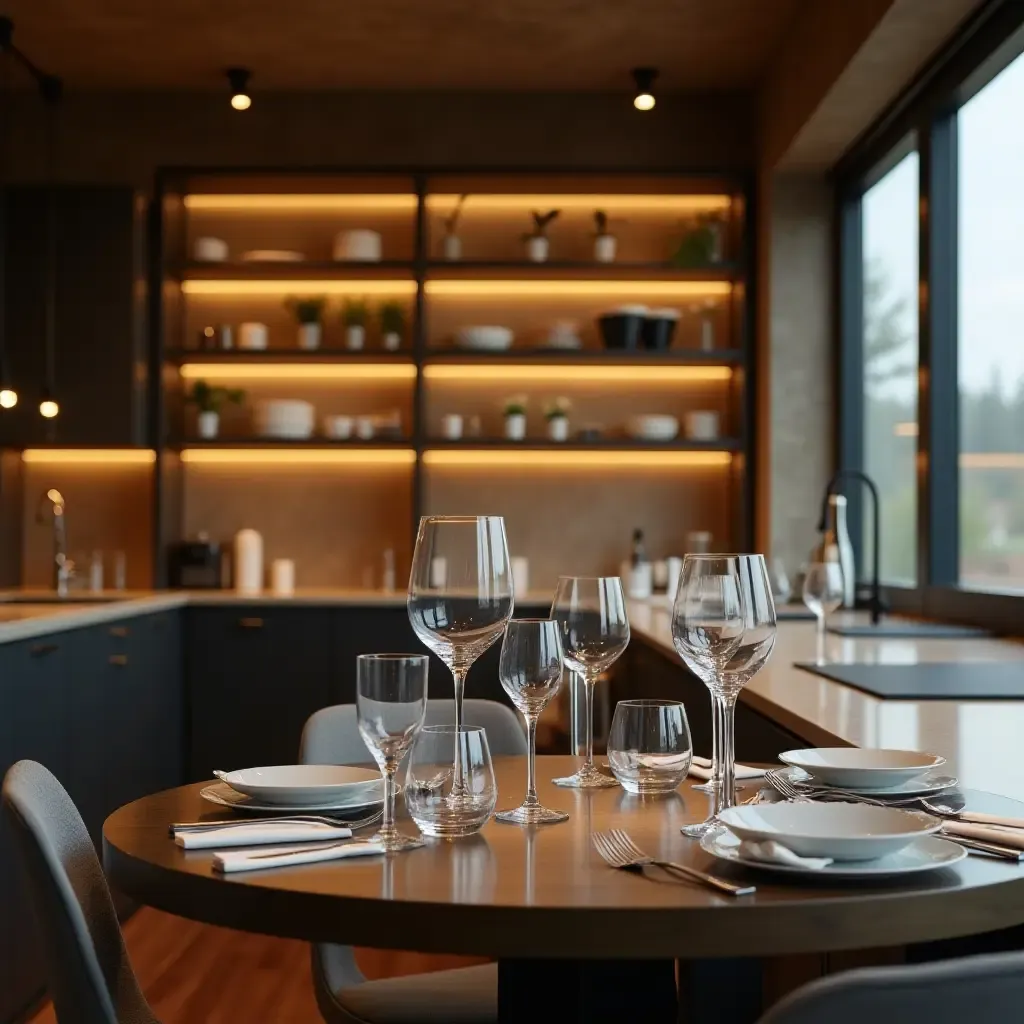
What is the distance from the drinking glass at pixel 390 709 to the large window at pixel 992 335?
2.52m

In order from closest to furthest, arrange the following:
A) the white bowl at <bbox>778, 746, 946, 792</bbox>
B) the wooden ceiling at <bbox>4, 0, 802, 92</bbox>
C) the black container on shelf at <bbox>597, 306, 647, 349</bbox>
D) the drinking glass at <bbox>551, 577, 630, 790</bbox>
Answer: the white bowl at <bbox>778, 746, 946, 792</bbox> → the drinking glass at <bbox>551, 577, 630, 790</bbox> → the wooden ceiling at <bbox>4, 0, 802, 92</bbox> → the black container on shelf at <bbox>597, 306, 647, 349</bbox>

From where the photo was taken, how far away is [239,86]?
4984 mm

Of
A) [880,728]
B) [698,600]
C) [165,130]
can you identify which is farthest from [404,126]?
[698,600]

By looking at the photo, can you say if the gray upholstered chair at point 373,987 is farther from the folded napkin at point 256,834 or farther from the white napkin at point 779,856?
the white napkin at point 779,856

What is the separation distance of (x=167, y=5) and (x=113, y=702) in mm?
2287

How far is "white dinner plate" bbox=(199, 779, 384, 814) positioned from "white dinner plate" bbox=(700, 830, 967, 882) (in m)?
0.36

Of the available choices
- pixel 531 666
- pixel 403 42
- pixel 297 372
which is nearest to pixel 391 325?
pixel 297 372

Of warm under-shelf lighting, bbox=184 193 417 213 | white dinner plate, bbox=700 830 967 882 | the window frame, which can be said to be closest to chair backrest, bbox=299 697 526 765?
white dinner plate, bbox=700 830 967 882

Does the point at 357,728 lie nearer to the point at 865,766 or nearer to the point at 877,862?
the point at 865,766

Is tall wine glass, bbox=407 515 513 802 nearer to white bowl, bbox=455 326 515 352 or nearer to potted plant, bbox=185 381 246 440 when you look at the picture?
white bowl, bbox=455 326 515 352

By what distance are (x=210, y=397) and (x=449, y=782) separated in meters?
4.12

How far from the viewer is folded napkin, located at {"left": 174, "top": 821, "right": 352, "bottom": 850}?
118cm

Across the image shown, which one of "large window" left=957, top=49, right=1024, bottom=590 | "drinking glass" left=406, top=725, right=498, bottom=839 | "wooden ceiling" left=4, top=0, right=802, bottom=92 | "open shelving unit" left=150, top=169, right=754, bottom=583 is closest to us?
"drinking glass" left=406, top=725, right=498, bottom=839

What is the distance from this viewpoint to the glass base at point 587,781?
1532 mm
